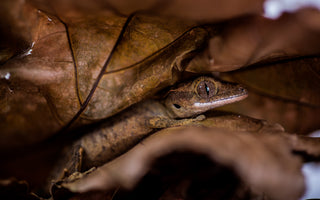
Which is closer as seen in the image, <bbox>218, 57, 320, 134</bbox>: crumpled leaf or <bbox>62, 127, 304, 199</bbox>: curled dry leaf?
<bbox>62, 127, 304, 199</bbox>: curled dry leaf

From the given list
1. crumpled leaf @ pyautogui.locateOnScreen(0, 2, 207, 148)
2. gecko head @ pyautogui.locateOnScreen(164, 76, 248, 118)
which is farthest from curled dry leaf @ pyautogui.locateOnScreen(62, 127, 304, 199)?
gecko head @ pyautogui.locateOnScreen(164, 76, 248, 118)

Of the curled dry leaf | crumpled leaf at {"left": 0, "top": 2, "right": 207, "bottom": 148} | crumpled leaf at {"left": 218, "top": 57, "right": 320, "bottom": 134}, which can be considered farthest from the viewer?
crumpled leaf at {"left": 218, "top": 57, "right": 320, "bottom": 134}

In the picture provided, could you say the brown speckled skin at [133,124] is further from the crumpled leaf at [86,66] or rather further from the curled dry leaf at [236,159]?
the curled dry leaf at [236,159]

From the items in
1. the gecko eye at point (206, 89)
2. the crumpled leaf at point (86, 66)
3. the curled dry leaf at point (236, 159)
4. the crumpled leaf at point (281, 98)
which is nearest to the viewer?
the curled dry leaf at point (236, 159)

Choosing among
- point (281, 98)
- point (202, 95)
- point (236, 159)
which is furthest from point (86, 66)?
point (281, 98)

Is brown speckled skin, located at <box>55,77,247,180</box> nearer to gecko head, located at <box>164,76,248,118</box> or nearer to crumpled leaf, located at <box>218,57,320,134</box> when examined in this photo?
gecko head, located at <box>164,76,248,118</box>

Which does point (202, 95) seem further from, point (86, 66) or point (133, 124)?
point (86, 66)

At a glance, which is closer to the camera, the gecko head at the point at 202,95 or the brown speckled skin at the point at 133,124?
the gecko head at the point at 202,95

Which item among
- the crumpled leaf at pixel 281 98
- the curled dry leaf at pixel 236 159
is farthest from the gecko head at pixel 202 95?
the curled dry leaf at pixel 236 159
